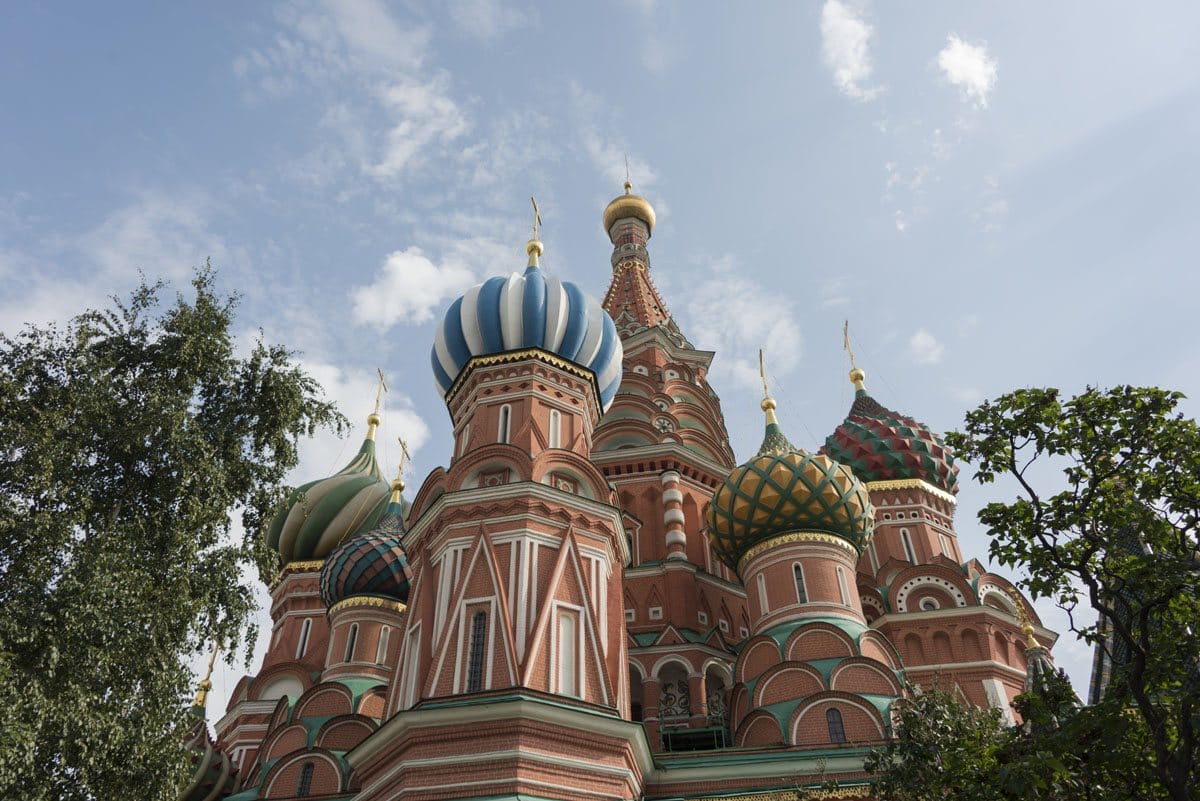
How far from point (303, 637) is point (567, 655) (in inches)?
488

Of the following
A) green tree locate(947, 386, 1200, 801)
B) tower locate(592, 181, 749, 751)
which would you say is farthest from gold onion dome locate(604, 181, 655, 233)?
green tree locate(947, 386, 1200, 801)

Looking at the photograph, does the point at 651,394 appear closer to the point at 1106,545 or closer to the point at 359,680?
the point at 359,680

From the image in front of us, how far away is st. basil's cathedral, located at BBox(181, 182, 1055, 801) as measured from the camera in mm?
12172

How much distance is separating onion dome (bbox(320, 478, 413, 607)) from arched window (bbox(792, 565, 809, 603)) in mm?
7998

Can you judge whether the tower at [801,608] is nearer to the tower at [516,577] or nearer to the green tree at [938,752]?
the tower at [516,577]

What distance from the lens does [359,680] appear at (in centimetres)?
1836

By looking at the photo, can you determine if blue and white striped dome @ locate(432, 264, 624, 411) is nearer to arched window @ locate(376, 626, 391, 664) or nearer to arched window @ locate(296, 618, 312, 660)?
arched window @ locate(376, 626, 391, 664)

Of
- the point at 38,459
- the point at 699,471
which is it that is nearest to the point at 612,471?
the point at 699,471

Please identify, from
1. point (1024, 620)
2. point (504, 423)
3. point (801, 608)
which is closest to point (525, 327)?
point (504, 423)

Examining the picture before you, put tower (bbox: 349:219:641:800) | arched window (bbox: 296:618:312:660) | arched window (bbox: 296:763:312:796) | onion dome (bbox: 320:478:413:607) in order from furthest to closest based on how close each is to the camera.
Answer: arched window (bbox: 296:618:312:660), onion dome (bbox: 320:478:413:607), arched window (bbox: 296:763:312:796), tower (bbox: 349:219:641:800)

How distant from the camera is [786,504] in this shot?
55.8 ft

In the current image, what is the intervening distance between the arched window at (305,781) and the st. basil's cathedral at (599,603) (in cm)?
3

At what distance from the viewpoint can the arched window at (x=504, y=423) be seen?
51.3 feet

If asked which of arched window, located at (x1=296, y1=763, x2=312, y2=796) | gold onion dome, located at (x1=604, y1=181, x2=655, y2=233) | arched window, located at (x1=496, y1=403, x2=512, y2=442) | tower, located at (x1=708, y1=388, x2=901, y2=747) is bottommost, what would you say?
arched window, located at (x1=296, y1=763, x2=312, y2=796)
